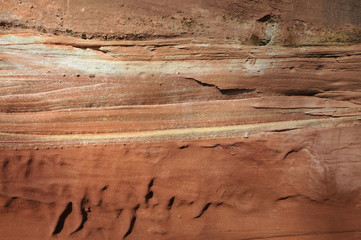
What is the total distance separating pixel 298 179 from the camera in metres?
2.67

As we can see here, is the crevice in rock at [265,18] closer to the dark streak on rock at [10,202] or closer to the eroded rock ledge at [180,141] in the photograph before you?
the eroded rock ledge at [180,141]

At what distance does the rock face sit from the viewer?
2322mm

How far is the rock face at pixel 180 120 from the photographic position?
232 centimetres

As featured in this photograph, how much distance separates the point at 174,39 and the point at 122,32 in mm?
364

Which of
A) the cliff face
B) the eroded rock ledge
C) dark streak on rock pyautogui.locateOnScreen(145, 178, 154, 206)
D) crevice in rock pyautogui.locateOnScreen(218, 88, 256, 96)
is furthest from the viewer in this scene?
dark streak on rock pyautogui.locateOnScreen(145, 178, 154, 206)

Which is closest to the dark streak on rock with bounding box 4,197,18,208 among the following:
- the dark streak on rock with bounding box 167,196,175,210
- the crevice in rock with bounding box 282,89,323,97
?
the dark streak on rock with bounding box 167,196,175,210

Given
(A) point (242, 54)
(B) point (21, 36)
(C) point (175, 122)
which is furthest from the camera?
(C) point (175, 122)

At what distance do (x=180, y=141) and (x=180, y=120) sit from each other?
0.57ft

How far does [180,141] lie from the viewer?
2609 mm

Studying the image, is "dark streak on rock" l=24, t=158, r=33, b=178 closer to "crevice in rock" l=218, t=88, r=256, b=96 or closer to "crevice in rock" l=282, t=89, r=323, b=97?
"crevice in rock" l=218, t=88, r=256, b=96

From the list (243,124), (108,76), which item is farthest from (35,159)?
(243,124)

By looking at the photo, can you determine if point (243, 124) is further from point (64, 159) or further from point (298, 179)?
point (64, 159)

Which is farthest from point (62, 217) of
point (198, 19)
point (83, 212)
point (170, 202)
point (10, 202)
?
point (198, 19)

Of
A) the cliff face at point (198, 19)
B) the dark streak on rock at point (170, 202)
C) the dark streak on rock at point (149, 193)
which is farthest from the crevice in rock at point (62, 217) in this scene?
the cliff face at point (198, 19)
